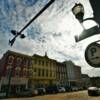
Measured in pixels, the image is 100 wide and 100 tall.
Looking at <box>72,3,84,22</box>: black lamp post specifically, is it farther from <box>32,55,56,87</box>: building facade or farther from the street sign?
<box>32,55,56,87</box>: building facade

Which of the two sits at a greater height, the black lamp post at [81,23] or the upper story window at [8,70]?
the upper story window at [8,70]

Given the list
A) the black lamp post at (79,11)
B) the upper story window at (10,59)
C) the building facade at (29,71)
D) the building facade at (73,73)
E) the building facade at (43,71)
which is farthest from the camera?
the building facade at (73,73)

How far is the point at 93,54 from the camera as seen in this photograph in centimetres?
305

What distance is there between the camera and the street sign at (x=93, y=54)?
2975 mm

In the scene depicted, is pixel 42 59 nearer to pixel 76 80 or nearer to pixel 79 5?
pixel 76 80

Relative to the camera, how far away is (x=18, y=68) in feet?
132

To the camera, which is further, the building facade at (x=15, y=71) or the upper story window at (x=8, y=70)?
the upper story window at (x=8, y=70)

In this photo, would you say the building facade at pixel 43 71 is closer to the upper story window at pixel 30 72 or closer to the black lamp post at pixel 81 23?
the upper story window at pixel 30 72

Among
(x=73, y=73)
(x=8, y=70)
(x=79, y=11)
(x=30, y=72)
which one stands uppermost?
(x=73, y=73)

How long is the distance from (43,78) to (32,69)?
16.7 ft

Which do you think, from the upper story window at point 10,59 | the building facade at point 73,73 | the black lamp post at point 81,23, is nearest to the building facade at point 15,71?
the upper story window at point 10,59

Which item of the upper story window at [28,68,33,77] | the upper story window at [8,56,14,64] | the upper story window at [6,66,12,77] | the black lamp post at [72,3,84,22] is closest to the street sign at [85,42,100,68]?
the black lamp post at [72,3,84,22]

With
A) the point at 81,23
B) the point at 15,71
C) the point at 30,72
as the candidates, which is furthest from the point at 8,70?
the point at 81,23

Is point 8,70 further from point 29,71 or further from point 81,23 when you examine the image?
point 81,23
